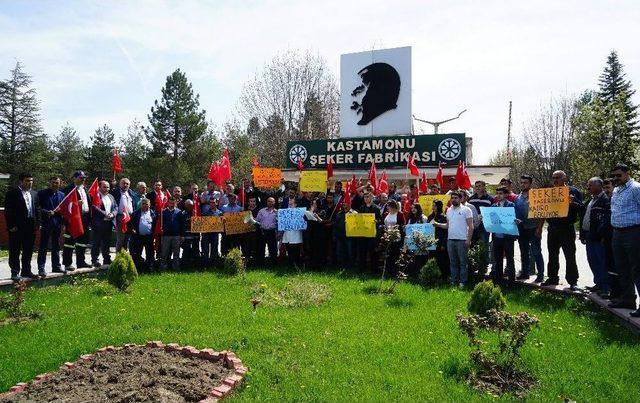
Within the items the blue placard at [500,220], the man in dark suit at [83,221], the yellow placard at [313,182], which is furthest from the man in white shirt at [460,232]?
the man in dark suit at [83,221]

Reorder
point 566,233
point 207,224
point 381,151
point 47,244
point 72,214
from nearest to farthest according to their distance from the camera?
point 566,233 → point 47,244 → point 72,214 → point 207,224 → point 381,151

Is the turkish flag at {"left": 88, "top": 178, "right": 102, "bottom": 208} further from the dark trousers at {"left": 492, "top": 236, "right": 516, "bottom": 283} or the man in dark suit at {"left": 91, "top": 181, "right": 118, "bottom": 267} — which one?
the dark trousers at {"left": 492, "top": 236, "right": 516, "bottom": 283}

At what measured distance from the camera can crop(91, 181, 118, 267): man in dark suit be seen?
41.0 ft

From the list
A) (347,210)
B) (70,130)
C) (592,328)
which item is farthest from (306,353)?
(70,130)

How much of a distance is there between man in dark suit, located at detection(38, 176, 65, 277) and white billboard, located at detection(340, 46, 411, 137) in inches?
606

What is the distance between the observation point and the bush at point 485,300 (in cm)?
745

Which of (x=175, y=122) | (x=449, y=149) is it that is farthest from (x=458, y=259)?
(x=175, y=122)

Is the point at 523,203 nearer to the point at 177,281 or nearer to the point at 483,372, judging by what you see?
the point at 483,372

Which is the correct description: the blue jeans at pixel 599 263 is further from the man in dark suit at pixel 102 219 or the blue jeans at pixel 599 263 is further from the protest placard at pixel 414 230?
the man in dark suit at pixel 102 219

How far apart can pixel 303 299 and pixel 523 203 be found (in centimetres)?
518

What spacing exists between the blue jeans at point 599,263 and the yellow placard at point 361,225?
478cm

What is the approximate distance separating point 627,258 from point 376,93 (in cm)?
1744

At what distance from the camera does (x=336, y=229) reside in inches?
522

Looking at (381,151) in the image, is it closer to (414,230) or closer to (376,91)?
(376,91)
